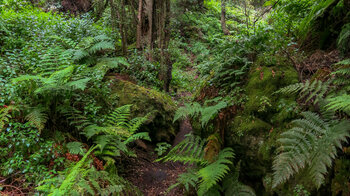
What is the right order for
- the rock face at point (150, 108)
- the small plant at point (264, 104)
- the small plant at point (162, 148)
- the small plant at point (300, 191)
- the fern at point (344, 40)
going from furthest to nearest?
the rock face at point (150, 108)
the small plant at point (162, 148)
the small plant at point (264, 104)
the fern at point (344, 40)
the small plant at point (300, 191)

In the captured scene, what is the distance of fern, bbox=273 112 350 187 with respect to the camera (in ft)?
6.05

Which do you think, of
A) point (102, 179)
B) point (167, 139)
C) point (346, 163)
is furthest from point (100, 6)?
point (346, 163)

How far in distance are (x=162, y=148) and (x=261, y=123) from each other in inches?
86.9

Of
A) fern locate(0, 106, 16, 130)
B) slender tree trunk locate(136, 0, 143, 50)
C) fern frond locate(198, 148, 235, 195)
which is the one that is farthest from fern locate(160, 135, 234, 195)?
slender tree trunk locate(136, 0, 143, 50)

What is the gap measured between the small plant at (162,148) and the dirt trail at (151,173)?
0.16 meters

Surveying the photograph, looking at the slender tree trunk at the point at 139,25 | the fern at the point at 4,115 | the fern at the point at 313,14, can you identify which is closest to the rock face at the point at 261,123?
the fern at the point at 313,14

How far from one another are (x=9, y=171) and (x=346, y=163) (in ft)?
11.9

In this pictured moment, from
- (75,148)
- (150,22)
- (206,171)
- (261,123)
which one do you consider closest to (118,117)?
(75,148)

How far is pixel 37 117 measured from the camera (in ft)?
9.65

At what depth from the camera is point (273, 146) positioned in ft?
8.14

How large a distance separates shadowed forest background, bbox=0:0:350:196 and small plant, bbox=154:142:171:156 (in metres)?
0.03

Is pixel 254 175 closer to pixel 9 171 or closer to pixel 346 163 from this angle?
pixel 346 163

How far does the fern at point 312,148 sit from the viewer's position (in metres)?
1.84

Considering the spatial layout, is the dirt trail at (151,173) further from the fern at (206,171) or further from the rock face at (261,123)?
the rock face at (261,123)
